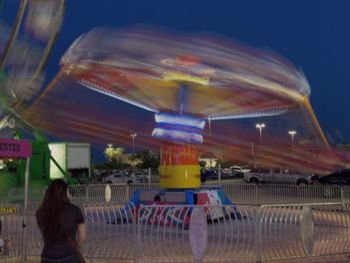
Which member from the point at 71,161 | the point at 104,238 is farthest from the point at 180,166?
the point at 71,161

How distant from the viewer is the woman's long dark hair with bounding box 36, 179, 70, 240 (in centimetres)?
457

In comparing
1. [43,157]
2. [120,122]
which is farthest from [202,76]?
[43,157]

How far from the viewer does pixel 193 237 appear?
8453 mm

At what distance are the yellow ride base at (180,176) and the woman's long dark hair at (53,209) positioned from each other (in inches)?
372

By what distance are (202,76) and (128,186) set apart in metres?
12.1

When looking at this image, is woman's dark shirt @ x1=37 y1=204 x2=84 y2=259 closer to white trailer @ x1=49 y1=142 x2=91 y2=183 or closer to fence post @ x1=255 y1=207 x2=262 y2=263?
fence post @ x1=255 y1=207 x2=262 y2=263

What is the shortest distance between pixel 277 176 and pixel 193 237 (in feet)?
Result: 101

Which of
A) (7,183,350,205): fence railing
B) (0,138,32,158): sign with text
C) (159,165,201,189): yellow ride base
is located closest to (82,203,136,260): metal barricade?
(0,138,32,158): sign with text

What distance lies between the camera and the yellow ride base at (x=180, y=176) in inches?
552

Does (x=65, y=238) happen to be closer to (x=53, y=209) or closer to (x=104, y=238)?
(x=53, y=209)

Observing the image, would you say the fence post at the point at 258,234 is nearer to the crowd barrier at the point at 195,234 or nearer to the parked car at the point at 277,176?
the crowd barrier at the point at 195,234

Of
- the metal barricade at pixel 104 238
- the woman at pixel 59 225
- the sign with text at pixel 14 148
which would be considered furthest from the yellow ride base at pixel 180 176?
the woman at pixel 59 225

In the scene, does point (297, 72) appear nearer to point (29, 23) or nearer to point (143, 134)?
point (143, 134)

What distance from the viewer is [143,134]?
15227 mm
